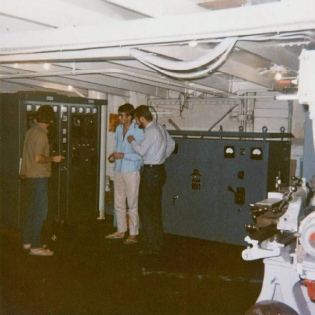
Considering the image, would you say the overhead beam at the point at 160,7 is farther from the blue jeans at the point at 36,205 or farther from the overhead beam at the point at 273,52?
the blue jeans at the point at 36,205

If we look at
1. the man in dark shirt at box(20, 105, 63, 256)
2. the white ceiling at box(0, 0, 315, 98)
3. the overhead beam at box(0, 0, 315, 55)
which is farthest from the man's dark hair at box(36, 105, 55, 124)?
the overhead beam at box(0, 0, 315, 55)

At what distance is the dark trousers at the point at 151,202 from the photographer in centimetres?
586

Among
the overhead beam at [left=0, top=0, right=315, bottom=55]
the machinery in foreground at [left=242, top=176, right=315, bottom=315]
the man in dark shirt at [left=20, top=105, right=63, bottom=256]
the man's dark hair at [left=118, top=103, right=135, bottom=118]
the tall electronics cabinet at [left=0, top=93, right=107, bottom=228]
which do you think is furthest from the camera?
the tall electronics cabinet at [left=0, top=93, right=107, bottom=228]

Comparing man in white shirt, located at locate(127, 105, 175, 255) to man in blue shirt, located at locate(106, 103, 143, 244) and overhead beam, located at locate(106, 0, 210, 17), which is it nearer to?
man in blue shirt, located at locate(106, 103, 143, 244)

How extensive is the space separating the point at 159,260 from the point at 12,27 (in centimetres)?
330

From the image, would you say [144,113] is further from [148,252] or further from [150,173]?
[148,252]

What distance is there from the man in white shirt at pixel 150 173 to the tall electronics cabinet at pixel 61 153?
73.8 inches

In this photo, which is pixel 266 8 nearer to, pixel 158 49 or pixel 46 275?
pixel 158 49

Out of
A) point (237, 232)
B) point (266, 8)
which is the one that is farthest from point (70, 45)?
point (237, 232)

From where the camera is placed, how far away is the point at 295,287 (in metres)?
3.31

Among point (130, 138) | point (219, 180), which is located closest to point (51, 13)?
point (130, 138)

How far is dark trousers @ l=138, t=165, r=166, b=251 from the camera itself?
586 cm

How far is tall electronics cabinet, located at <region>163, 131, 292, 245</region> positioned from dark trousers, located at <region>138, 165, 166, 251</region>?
3.44ft

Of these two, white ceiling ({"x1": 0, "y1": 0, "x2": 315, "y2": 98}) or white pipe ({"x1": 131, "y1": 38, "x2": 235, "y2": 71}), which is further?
white pipe ({"x1": 131, "y1": 38, "x2": 235, "y2": 71})
